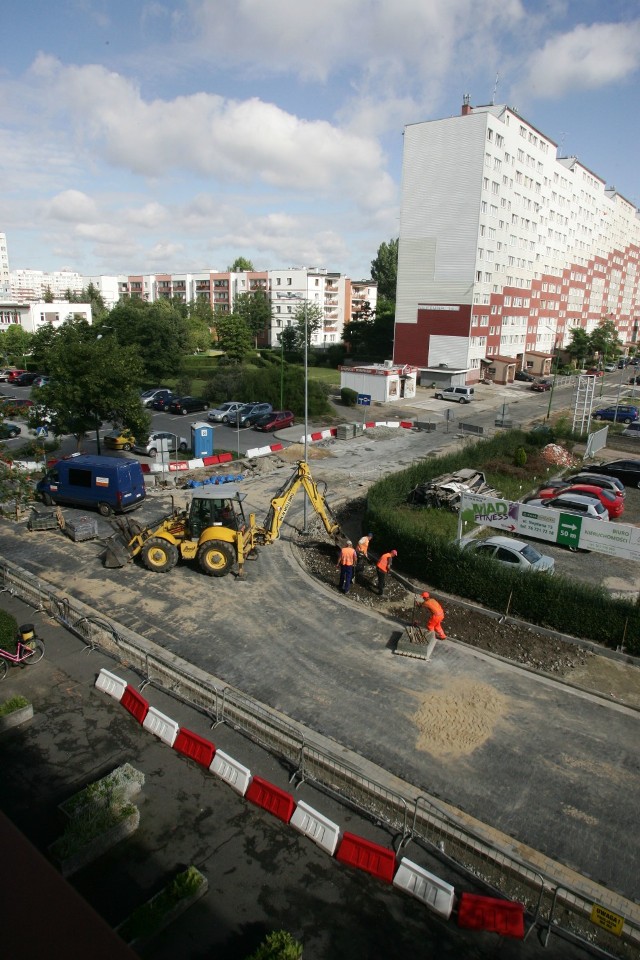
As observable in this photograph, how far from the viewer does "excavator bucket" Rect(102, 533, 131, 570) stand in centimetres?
1730

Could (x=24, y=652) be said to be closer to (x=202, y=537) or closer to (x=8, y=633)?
(x=8, y=633)

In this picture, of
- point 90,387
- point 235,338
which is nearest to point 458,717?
point 90,387

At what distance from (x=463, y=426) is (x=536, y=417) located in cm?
1153

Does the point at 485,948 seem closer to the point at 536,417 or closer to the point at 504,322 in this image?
the point at 536,417

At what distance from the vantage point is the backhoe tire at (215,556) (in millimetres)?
16625

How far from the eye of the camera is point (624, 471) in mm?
27719

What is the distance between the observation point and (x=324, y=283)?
9462 centimetres

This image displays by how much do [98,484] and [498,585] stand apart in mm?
14603

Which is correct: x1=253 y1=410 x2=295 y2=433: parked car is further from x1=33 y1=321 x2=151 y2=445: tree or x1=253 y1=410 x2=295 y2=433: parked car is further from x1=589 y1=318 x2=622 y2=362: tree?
x1=589 y1=318 x2=622 y2=362: tree

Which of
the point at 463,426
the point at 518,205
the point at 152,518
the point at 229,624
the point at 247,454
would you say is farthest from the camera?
the point at 518,205

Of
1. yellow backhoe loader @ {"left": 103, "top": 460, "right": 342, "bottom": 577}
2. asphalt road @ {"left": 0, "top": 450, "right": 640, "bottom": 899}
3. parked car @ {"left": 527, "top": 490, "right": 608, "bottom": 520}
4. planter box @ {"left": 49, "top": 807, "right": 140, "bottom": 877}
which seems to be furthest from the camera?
parked car @ {"left": 527, "top": 490, "right": 608, "bottom": 520}

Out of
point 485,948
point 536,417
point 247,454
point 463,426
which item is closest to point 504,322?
point 536,417

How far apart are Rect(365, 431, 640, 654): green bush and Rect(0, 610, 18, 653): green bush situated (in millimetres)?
10114

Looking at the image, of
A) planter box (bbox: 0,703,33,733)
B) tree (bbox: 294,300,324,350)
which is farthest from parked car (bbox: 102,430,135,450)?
tree (bbox: 294,300,324,350)
